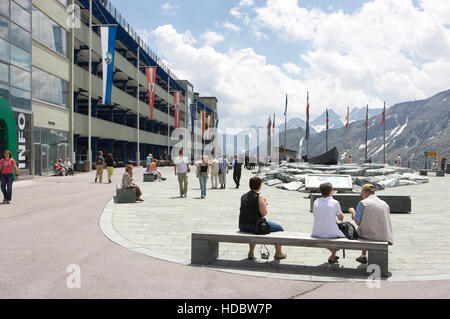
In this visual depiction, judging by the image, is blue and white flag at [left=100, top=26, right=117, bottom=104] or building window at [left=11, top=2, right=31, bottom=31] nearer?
building window at [left=11, top=2, right=31, bottom=31]

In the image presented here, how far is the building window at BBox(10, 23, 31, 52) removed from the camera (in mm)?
22016

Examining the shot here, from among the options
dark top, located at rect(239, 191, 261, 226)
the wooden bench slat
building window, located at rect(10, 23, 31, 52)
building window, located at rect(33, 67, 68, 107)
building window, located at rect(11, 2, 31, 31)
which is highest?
building window, located at rect(11, 2, 31, 31)

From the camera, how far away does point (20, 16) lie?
22672 mm

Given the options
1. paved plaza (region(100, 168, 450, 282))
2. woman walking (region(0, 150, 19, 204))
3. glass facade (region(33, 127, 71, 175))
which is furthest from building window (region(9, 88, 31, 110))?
paved plaza (region(100, 168, 450, 282))

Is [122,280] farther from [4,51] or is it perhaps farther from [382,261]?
[4,51]

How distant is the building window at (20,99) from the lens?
22.1 meters

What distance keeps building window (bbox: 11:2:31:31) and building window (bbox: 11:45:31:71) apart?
1.48 metres

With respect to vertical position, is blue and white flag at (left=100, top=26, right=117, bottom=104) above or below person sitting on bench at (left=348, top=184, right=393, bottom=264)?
above

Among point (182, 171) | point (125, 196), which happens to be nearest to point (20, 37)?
point (182, 171)

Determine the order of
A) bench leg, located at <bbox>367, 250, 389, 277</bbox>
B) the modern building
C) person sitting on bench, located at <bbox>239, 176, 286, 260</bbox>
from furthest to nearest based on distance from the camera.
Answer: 1. the modern building
2. person sitting on bench, located at <bbox>239, 176, 286, 260</bbox>
3. bench leg, located at <bbox>367, 250, 389, 277</bbox>

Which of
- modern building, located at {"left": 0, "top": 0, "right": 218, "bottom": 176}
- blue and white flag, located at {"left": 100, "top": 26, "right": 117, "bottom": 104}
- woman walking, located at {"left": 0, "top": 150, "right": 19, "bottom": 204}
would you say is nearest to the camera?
woman walking, located at {"left": 0, "top": 150, "right": 19, "bottom": 204}

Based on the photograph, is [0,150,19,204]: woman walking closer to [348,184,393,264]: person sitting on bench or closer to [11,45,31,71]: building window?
[348,184,393,264]: person sitting on bench

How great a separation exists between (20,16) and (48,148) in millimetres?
9002

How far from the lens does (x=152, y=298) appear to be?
14.2 ft
